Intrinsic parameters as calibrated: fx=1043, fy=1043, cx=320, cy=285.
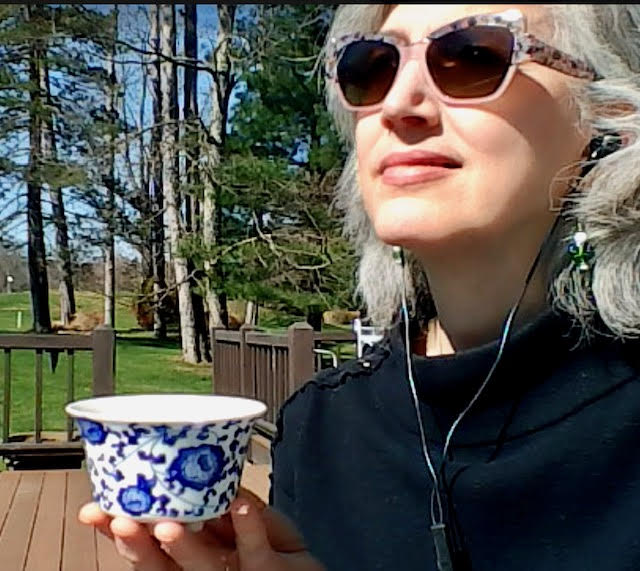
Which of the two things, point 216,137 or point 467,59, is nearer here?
point 467,59

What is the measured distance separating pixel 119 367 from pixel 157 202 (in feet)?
4.80

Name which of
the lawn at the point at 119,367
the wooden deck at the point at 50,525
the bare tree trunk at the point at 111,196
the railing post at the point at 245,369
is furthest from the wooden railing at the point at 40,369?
the bare tree trunk at the point at 111,196

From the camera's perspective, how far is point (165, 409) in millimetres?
652

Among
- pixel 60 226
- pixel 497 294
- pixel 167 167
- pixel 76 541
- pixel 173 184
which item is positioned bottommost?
pixel 76 541

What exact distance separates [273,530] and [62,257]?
29.0 feet

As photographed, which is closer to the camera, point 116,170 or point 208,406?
point 208,406

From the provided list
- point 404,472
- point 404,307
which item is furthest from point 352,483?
point 404,307

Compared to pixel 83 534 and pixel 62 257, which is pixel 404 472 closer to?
pixel 83 534

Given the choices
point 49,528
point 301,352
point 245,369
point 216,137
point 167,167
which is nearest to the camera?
point 49,528

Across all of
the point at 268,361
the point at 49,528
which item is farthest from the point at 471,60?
the point at 268,361

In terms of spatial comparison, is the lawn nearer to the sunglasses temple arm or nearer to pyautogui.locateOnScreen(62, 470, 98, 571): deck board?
pyautogui.locateOnScreen(62, 470, 98, 571): deck board

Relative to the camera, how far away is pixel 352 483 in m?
0.87

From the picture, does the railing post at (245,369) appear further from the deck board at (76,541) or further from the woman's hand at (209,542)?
the woman's hand at (209,542)

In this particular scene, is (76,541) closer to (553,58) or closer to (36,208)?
(553,58)
